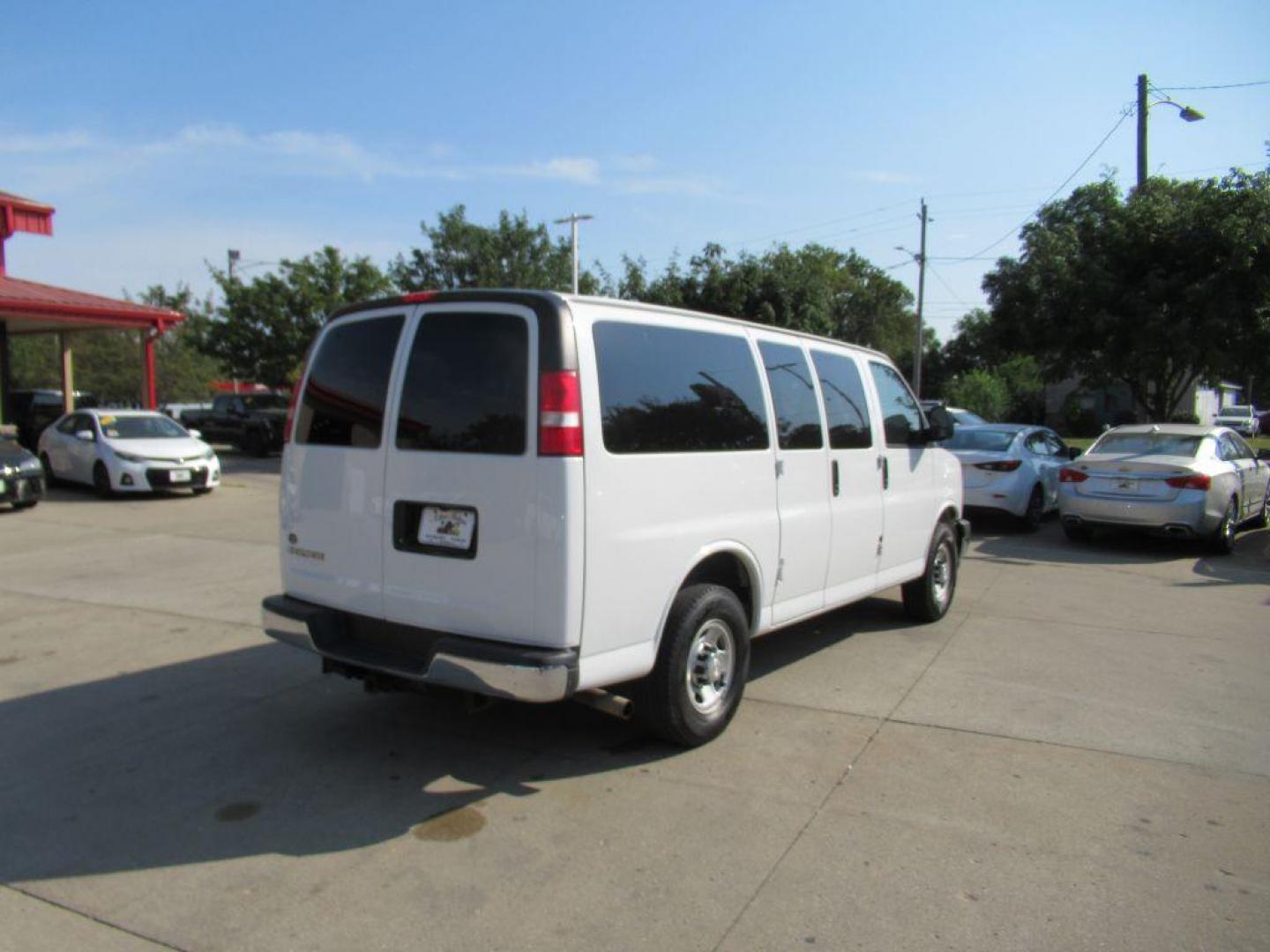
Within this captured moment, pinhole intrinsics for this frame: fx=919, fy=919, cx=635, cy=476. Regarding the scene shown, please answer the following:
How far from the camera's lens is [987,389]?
34312 mm

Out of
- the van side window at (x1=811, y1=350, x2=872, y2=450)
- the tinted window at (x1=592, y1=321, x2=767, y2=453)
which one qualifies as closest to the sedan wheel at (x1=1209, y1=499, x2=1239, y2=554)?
the van side window at (x1=811, y1=350, x2=872, y2=450)

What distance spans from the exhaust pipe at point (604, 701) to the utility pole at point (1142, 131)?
1910 centimetres

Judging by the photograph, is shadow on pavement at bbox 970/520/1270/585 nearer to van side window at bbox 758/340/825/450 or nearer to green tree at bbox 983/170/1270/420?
green tree at bbox 983/170/1270/420

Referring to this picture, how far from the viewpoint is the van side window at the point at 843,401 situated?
18.8 ft

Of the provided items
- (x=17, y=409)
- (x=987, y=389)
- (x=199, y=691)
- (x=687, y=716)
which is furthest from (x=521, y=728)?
(x=987, y=389)

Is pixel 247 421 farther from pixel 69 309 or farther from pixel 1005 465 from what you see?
pixel 1005 465

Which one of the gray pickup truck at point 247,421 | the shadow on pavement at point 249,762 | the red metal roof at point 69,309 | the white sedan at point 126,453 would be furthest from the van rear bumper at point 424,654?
the gray pickup truck at point 247,421

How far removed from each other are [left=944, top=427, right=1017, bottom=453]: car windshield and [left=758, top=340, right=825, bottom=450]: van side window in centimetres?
811

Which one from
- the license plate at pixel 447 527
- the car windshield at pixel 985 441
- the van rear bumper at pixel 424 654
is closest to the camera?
the van rear bumper at pixel 424 654

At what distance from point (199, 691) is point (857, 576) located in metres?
4.13

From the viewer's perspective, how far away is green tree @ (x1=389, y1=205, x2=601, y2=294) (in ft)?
102

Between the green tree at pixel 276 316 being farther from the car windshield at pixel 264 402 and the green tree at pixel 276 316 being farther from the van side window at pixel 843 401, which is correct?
the van side window at pixel 843 401

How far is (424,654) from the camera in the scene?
4125mm

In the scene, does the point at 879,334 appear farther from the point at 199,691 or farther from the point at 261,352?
the point at 199,691
